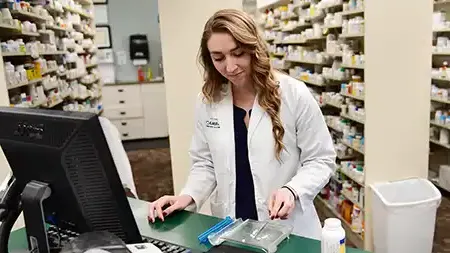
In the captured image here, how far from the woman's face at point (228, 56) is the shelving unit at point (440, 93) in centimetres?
329

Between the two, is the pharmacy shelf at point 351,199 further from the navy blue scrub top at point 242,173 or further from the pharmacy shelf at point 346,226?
the navy blue scrub top at point 242,173

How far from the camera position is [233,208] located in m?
1.83

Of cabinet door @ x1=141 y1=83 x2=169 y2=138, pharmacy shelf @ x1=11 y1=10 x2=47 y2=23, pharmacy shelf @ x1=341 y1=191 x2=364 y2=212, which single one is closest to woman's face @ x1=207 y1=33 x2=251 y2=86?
pharmacy shelf @ x1=341 y1=191 x2=364 y2=212

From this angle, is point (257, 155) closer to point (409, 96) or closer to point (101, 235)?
point (101, 235)

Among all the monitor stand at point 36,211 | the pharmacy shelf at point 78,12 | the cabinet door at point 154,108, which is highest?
the pharmacy shelf at point 78,12

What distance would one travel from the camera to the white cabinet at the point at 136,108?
809 centimetres

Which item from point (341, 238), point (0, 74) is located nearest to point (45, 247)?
point (341, 238)

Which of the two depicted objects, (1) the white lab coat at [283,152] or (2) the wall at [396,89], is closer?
(1) the white lab coat at [283,152]

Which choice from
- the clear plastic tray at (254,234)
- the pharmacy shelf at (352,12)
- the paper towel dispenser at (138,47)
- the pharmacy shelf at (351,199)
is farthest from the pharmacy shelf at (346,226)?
the paper towel dispenser at (138,47)

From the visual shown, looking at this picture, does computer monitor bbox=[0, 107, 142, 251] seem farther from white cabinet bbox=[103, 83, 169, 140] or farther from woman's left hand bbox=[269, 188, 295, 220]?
white cabinet bbox=[103, 83, 169, 140]

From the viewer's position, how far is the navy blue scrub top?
5.83 ft

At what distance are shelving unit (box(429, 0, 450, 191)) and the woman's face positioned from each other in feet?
10.8

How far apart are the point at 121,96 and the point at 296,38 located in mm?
4025

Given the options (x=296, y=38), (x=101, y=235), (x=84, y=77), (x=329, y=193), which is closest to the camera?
(x=101, y=235)
